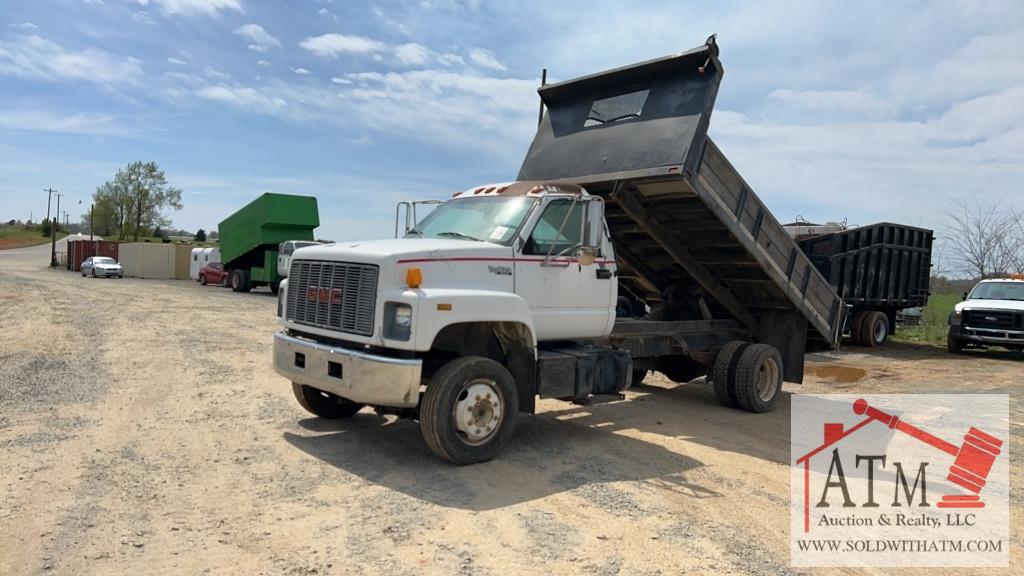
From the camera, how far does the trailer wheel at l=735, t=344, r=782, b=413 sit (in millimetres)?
8711

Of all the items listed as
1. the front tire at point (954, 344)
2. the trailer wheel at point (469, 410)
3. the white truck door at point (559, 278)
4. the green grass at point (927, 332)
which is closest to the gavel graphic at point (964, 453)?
the white truck door at point (559, 278)

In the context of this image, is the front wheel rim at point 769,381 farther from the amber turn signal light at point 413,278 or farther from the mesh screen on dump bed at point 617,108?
the amber turn signal light at point 413,278

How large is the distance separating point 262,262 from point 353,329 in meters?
28.1

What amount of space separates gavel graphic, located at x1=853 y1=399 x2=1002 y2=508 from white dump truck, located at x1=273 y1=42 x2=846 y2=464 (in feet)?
4.00

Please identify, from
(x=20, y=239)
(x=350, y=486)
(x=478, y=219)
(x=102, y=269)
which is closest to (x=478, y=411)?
(x=350, y=486)

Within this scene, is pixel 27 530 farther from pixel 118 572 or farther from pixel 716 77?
pixel 716 77

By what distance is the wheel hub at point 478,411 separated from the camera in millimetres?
5781

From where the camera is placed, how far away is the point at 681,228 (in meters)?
8.42

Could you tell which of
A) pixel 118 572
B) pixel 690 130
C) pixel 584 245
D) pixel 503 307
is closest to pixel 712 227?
pixel 690 130

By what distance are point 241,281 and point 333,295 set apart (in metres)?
28.9

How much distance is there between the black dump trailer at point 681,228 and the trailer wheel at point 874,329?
9.45m

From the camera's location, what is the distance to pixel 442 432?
5602 millimetres

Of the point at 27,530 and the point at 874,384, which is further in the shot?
the point at 874,384

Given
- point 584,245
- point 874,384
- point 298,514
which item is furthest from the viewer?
point 874,384
